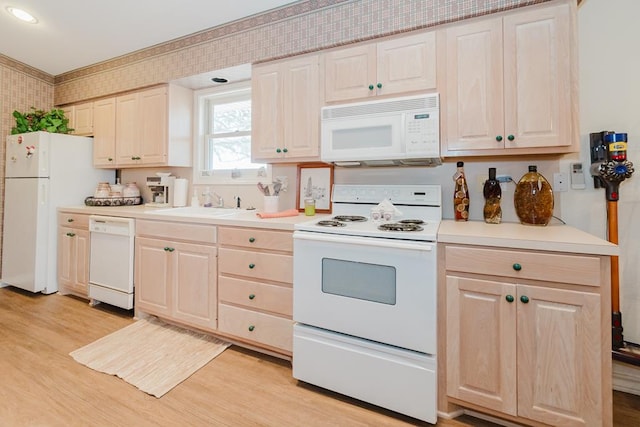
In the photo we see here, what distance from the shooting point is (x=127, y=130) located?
318cm

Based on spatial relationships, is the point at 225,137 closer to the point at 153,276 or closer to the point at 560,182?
the point at 153,276

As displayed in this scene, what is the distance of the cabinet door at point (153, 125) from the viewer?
116 inches

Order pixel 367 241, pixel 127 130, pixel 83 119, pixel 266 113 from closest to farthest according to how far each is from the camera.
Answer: pixel 367 241 → pixel 266 113 → pixel 127 130 → pixel 83 119

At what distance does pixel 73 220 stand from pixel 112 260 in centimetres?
77

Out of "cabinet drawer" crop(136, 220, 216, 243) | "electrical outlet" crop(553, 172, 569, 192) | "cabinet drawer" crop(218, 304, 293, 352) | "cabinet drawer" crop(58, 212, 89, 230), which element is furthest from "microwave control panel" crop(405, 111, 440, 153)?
"cabinet drawer" crop(58, 212, 89, 230)

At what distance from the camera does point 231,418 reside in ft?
4.91

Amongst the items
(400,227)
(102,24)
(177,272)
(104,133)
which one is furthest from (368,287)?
(104,133)

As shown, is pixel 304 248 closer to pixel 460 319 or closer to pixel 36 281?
pixel 460 319

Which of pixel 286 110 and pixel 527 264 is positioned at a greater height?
pixel 286 110

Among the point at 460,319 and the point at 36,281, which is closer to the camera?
the point at 460,319

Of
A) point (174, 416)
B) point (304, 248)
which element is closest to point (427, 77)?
point (304, 248)

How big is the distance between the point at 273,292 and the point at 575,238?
1557mm

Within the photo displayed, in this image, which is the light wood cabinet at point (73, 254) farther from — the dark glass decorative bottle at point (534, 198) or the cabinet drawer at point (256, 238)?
the dark glass decorative bottle at point (534, 198)

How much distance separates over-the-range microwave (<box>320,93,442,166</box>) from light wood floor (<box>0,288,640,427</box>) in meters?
1.39
